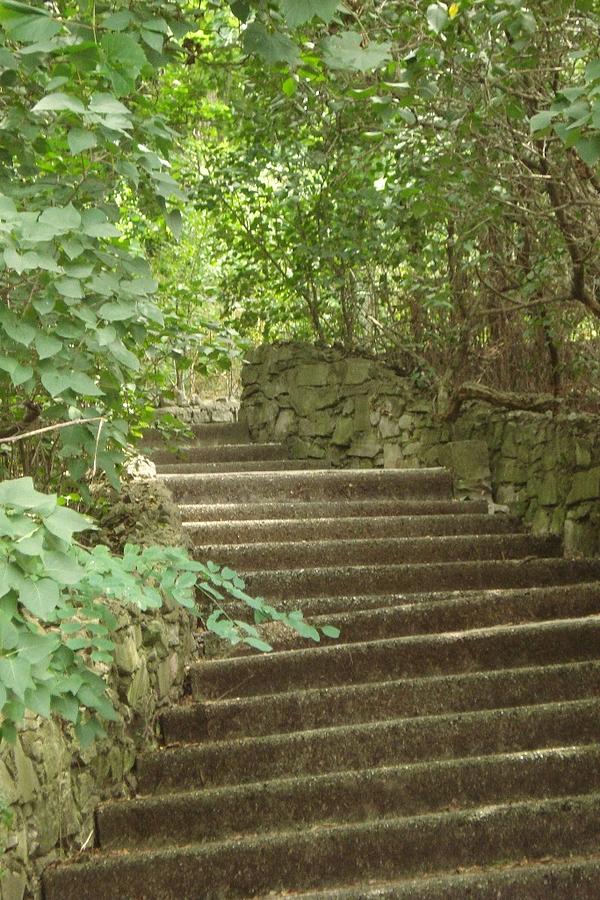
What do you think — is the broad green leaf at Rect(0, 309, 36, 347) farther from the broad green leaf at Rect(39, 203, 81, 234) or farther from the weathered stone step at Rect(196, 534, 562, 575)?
the weathered stone step at Rect(196, 534, 562, 575)

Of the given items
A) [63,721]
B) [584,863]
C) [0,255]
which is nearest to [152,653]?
[63,721]

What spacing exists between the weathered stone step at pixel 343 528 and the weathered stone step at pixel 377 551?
107 mm

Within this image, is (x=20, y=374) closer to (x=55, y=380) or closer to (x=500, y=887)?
(x=55, y=380)

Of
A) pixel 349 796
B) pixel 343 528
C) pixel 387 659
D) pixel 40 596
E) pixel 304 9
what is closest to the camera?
pixel 304 9

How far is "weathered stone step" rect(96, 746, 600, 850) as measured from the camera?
3.12 metres

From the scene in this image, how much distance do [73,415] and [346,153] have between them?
3.89 metres

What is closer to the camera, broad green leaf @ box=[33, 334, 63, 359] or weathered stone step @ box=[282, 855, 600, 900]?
broad green leaf @ box=[33, 334, 63, 359]

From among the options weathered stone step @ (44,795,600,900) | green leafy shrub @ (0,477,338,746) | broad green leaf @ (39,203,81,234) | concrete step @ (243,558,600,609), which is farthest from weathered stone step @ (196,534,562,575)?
broad green leaf @ (39,203,81,234)

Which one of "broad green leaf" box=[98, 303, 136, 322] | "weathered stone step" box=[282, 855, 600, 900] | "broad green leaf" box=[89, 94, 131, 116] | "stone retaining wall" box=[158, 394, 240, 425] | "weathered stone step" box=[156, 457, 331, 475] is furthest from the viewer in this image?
"stone retaining wall" box=[158, 394, 240, 425]

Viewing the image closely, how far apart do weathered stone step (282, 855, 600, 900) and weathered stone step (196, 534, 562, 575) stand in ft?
7.43

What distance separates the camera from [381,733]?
3.46m

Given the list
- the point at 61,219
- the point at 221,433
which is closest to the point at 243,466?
the point at 221,433

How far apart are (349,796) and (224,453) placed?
13.8 ft

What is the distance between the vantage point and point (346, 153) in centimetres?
639
